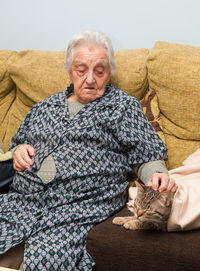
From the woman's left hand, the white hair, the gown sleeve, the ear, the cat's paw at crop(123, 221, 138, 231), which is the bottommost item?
the ear

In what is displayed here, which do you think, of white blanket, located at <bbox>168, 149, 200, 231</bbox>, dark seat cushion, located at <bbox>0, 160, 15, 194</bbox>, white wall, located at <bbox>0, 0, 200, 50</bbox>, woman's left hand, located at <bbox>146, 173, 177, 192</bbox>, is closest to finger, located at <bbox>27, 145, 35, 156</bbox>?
dark seat cushion, located at <bbox>0, 160, 15, 194</bbox>

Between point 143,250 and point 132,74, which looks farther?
point 132,74

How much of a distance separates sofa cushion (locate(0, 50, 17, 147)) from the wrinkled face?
59 centimetres

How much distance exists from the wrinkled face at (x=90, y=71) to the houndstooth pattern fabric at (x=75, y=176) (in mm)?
52

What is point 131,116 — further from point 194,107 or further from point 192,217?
point 192,217

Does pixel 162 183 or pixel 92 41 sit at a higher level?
pixel 92 41

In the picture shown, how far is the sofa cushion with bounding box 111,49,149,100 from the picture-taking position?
156 cm

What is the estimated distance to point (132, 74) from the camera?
156 cm

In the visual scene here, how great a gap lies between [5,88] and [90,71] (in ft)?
2.36

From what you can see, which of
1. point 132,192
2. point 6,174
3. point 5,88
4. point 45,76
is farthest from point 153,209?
point 5,88

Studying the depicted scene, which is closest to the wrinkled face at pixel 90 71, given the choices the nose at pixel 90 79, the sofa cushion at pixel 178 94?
the nose at pixel 90 79

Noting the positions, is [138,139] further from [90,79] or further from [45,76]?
[45,76]

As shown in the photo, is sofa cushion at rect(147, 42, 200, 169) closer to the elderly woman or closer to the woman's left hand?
the elderly woman

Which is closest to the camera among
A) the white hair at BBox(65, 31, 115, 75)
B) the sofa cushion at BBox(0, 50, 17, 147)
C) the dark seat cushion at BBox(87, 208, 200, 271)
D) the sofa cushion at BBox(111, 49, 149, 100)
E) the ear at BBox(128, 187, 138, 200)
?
the dark seat cushion at BBox(87, 208, 200, 271)
